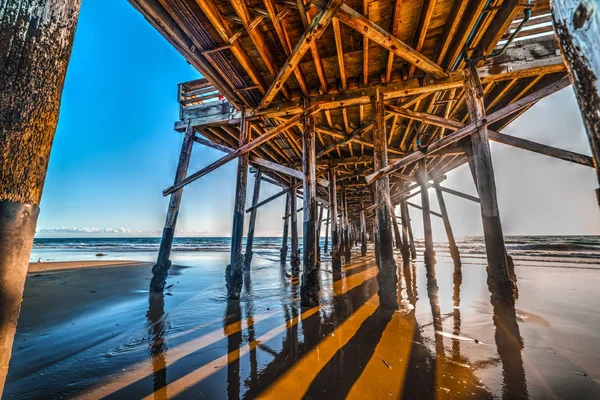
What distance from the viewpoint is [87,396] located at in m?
2.05

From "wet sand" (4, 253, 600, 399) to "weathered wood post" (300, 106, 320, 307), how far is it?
12.2 inches

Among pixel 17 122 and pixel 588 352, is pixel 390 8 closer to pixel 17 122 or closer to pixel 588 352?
A: pixel 17 122

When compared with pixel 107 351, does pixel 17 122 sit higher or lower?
higher

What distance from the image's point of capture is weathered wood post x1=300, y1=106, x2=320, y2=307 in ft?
14.7

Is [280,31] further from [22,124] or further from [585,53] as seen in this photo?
[585,53]

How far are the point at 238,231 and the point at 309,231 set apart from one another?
5.49ft

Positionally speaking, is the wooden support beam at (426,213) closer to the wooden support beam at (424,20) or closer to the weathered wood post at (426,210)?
the weathered wood post at (426,210)

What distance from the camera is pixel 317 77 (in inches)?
199

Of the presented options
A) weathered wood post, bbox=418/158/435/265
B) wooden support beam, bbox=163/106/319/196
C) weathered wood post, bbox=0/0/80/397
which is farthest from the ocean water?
weathered wood post, bbox=0/0/80/397

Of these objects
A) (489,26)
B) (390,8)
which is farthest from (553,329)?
(390,8)

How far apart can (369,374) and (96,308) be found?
Answer: 574cm

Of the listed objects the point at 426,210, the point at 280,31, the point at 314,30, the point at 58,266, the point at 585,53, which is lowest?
the point at 58,266

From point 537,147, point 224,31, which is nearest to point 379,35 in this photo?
point 224,31

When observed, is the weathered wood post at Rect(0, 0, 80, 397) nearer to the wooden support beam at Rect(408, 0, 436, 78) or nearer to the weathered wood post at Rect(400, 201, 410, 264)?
the wooden support beam at Rect(408, 0, 436, 78)
